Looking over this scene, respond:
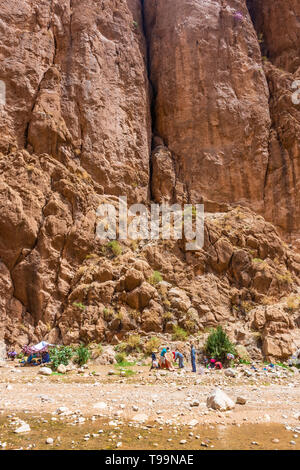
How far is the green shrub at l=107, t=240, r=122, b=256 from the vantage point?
621 inches

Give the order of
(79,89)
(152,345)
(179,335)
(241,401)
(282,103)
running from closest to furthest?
(241,401) < (152,345) < (179,335) < (79,89) < (282,103)

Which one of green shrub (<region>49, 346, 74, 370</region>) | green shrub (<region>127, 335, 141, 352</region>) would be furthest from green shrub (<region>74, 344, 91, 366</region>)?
green shrub (<region>127, 335, 141, 352</region>)

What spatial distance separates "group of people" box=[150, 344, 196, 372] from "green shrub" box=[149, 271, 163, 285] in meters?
3.39

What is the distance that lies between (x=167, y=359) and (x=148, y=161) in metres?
13.7

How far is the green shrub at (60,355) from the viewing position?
37.4 feet

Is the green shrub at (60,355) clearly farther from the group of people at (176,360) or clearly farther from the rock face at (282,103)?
the rock face at (282,103)

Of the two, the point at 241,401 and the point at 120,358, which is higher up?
the point at 241,401

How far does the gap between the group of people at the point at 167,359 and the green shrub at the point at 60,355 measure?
3.19 meters

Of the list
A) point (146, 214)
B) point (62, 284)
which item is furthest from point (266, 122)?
point (62, 284)

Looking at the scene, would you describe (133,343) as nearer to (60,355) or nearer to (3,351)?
(60,355)

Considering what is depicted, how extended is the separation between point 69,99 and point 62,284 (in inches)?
446

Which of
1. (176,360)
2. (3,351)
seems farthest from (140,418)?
(3,351)

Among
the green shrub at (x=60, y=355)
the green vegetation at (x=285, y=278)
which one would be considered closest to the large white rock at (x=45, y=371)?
the green shrub at (x=60, y=355)

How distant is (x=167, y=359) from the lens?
37.5 feet
